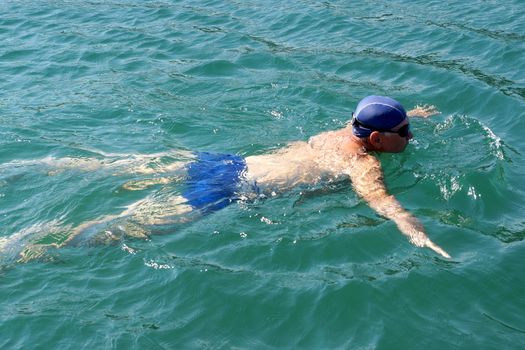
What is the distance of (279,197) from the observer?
7109 millimetres

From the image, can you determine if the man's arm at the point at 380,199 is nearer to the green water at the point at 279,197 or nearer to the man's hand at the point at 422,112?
the green water at the point at 279,197

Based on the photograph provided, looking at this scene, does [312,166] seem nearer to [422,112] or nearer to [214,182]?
[214,182]

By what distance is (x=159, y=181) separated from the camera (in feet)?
24.6

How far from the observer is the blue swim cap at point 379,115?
6.74 meters

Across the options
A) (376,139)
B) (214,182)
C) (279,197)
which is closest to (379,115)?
(376,139)

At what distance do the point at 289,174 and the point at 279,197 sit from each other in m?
0.28

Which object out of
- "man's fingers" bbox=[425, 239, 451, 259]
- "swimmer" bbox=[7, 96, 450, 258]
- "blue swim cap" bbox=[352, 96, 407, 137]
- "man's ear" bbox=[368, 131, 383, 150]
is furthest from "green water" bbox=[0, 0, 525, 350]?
"blue swim cap" bbox=[352, 96, 407, 137]

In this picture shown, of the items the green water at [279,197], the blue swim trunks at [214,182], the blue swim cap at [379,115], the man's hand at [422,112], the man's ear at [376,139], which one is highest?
the blue swim cap at [379,115]

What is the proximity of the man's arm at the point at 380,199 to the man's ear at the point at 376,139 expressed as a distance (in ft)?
0.46

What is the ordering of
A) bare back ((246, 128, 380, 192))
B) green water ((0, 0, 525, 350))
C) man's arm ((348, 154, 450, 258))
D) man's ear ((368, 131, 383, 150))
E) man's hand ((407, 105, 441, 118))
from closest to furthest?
1. green water ((0, 0, 525, 350))
2. man's arm ((348, 154, 450, 258))
3. man's ear ((368, 131, 383, 150))
4. bare back ((246, 128, 380, 192))
5. man's hand ((407, 105, 441, 118))

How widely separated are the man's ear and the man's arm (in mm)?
139

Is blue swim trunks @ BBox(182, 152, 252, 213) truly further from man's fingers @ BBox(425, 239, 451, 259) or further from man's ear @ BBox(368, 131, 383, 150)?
man's fingers @ BBox(425, 239, 451, 259)

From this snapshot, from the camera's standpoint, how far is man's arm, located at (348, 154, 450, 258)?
6223 millimetres

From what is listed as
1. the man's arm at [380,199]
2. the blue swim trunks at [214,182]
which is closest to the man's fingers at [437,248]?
the man's arm at [380,199]
